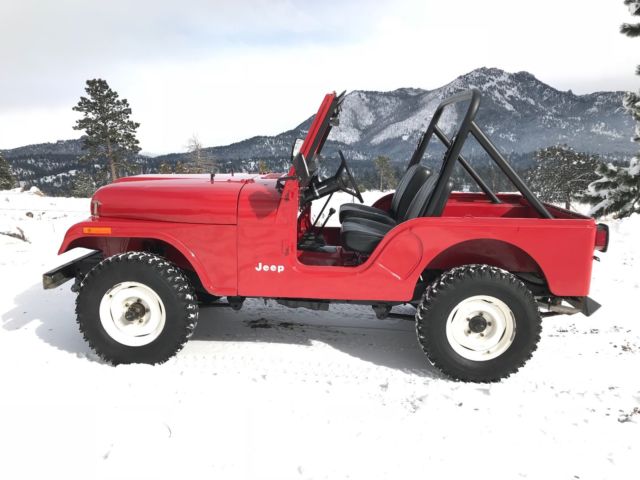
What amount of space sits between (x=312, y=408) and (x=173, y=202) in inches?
68.7

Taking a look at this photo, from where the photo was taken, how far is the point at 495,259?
3.40 m

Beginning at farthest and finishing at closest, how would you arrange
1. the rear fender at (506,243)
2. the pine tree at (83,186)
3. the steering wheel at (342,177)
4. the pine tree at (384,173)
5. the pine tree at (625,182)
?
the pine tree at (384,173), the pine tree at (83,186), the pine tree at (625,182), the steering wheel at (342,177), the rear fender at (506,243)

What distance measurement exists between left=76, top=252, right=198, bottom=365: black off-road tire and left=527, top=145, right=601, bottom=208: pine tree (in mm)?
55800

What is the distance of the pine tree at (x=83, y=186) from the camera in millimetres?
52791

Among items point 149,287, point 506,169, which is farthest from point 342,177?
point 149,287

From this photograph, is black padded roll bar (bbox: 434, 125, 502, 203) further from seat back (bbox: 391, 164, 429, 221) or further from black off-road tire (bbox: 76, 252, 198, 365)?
black off-road tire (bbox: 76, 252, 198, 365)

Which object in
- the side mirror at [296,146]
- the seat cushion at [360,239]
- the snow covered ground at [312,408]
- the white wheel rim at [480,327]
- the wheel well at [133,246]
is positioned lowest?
the snow covered ground at [312,408]

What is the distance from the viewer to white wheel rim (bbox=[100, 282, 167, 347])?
3350mm

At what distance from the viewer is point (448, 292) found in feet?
10.3

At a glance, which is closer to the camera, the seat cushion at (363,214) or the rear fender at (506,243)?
the rear fender at (506,243)

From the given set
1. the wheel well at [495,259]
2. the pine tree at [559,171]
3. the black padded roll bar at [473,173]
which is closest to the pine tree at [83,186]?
the pine tree at [559,171]

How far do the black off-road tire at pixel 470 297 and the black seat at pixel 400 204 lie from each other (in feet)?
4.00

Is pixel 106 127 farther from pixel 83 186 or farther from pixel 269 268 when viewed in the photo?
pixel 269 268

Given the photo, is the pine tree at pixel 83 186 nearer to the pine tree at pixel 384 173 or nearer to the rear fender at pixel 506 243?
the pine tree at pixel 384 173
